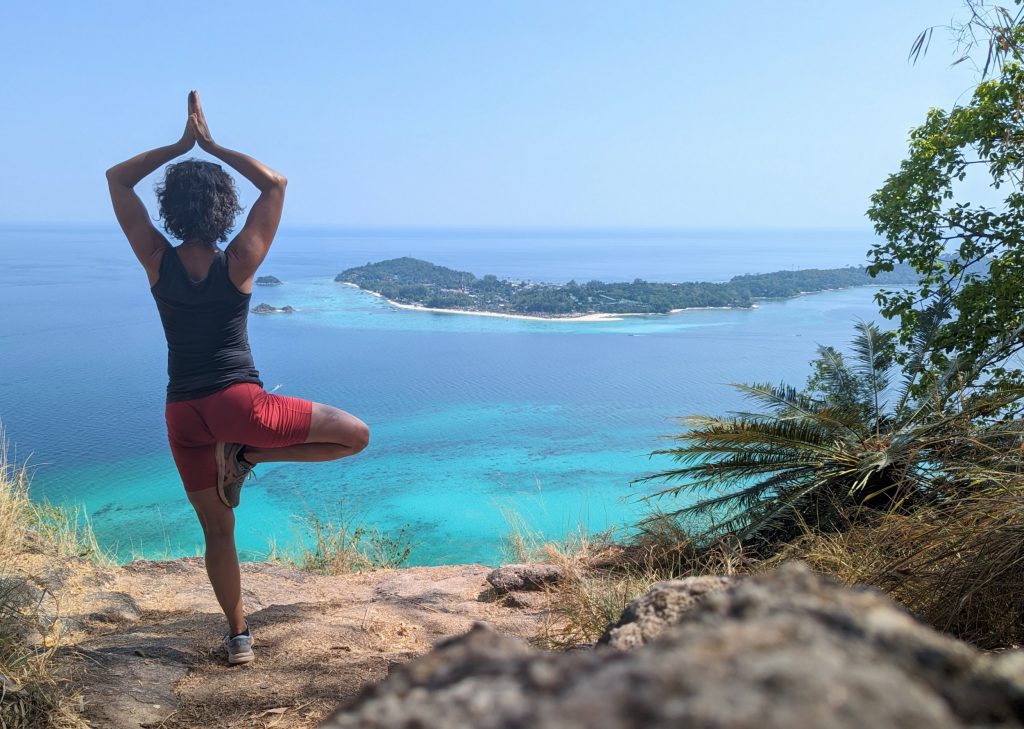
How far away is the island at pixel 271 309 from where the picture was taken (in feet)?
128

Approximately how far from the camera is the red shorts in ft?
10.4

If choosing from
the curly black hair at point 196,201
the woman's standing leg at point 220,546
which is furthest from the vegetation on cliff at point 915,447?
the curly black hair at point 196,201

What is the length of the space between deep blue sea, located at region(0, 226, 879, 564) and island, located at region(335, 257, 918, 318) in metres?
1.28

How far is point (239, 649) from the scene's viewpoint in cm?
343

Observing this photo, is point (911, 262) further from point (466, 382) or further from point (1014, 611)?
point (466, 382)

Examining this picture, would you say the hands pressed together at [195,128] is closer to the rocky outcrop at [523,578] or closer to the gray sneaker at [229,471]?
the gray sneaker at [229,471]

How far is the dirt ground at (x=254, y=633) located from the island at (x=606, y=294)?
113ft

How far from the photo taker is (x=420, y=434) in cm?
2098

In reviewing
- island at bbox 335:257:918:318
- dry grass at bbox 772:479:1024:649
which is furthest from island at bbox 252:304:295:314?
dry grass at bbox 772:479:1024:649

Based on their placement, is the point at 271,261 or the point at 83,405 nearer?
the point at 83,405

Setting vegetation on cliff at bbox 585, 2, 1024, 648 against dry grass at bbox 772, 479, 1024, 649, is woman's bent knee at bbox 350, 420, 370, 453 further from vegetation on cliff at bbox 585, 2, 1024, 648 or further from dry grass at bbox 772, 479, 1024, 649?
dry grass at bbox 772, 479, 1024, 649

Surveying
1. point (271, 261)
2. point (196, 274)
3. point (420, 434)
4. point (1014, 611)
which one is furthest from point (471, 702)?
point (271, 261)

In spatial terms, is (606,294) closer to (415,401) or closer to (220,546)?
(415,401)

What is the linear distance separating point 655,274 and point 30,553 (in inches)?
2339
